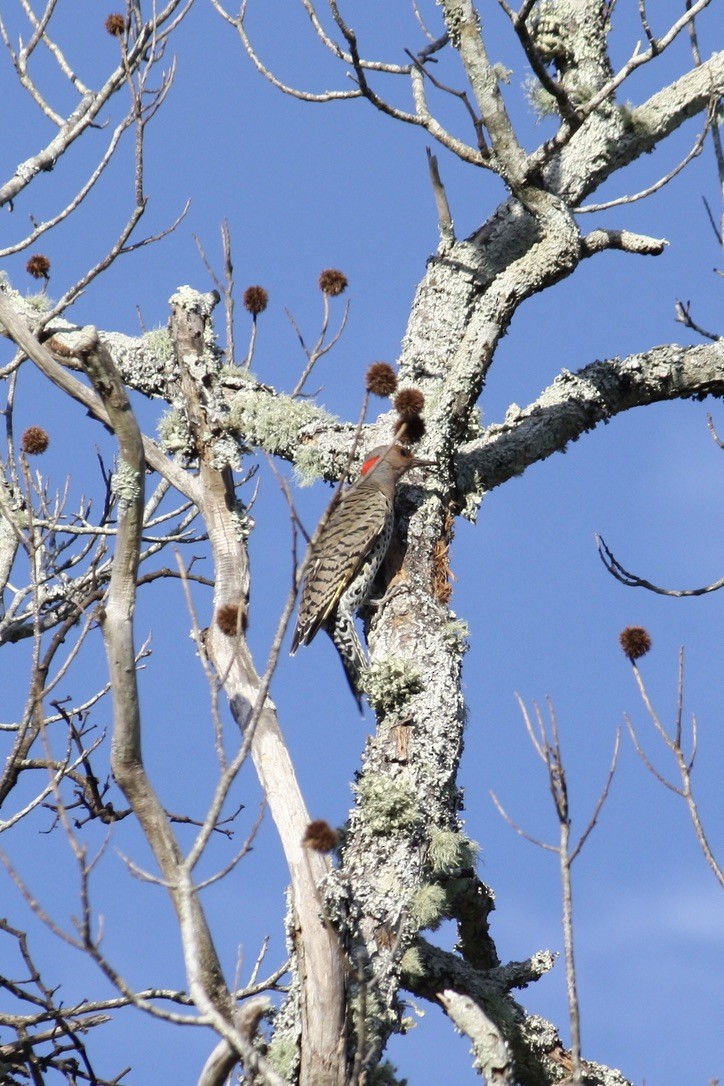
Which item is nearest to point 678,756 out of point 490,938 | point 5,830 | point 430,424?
point 490,938

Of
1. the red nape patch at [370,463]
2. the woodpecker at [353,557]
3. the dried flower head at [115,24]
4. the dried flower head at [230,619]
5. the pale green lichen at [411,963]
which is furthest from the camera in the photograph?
the dried flower head at [115,24]

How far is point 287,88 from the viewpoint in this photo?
6359 mm

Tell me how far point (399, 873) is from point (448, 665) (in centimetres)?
94

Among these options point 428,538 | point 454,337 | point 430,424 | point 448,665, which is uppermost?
point 454,337

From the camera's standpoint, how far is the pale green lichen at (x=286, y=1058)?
424cm

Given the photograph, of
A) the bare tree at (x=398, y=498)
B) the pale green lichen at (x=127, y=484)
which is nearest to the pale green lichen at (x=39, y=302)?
the bare tree at (x=398, y=498)

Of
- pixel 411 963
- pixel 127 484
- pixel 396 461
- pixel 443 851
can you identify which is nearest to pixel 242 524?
pixel 396 461

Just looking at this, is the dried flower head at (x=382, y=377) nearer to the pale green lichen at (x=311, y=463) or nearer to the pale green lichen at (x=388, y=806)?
the pale green lichen at (x=311, y=463)

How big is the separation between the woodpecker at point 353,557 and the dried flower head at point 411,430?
0.17ft

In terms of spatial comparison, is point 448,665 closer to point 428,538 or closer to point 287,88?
point 428,538

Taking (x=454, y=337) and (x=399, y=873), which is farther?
(x=454, y=337)

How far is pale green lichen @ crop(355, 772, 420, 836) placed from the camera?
4.90 meters

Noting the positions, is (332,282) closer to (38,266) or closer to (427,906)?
(38,266)

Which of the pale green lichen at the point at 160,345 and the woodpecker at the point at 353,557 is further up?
the pale green lichen at the point at 160,345
